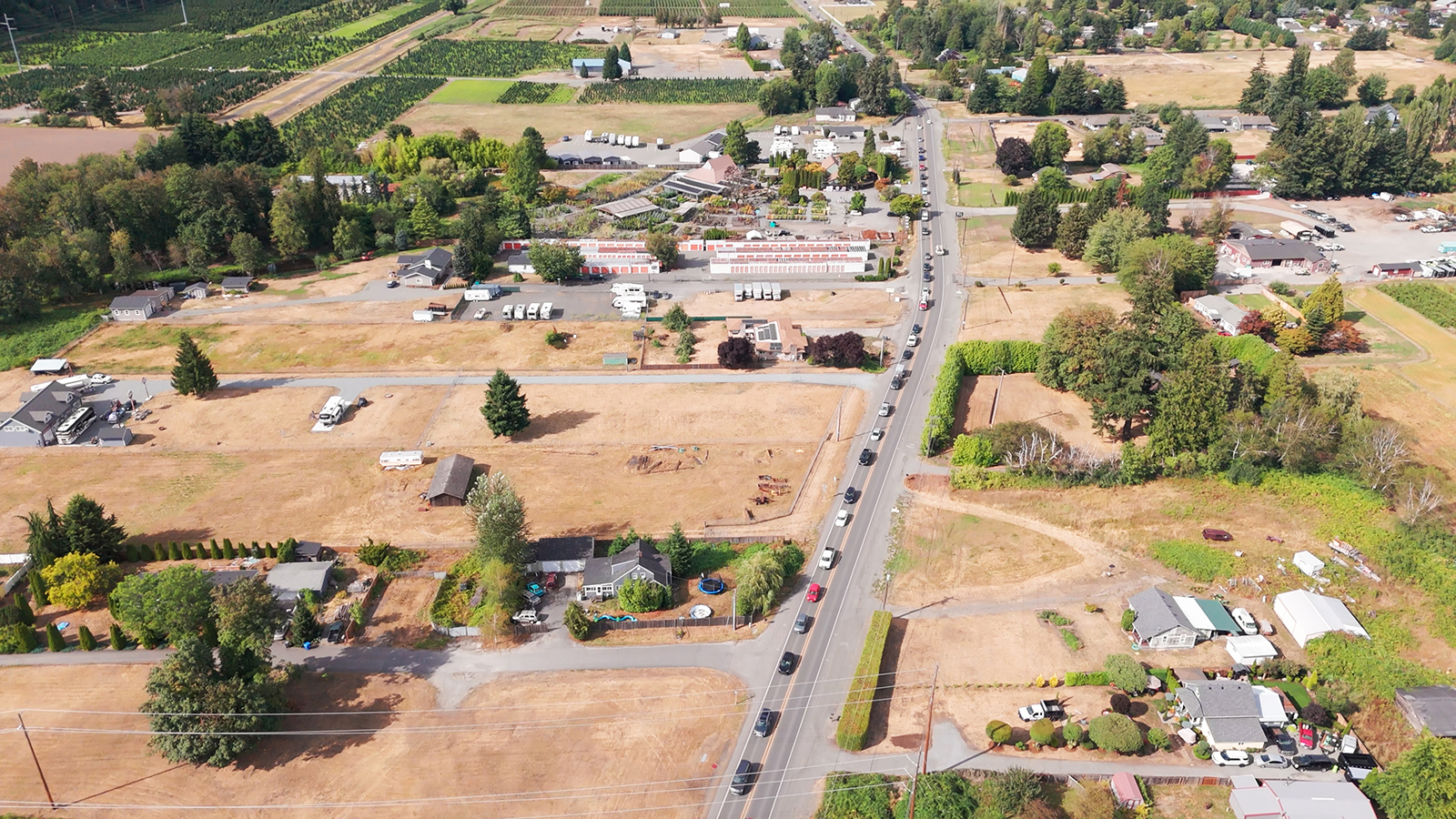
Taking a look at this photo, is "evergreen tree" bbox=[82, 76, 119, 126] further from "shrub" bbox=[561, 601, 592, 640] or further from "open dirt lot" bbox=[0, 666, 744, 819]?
"shrub" bbox=[561, 601, 592, 640]

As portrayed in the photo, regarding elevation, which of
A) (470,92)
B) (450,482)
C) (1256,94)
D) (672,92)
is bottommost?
(450,482)

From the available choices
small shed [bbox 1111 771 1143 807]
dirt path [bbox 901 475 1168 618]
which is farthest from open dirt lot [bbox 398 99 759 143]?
small shed [bbox 1111 771 1143 807]

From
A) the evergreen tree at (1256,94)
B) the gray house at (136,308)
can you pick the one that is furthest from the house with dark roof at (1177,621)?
the evergreen tree at (1256,94)

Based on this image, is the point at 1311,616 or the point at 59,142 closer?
the point at 1311,616

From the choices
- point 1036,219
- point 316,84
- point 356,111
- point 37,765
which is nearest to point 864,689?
point 37,765

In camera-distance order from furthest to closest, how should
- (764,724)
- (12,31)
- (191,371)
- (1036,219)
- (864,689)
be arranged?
Answer: (12,31)
(1036,219)
(191,371)
(864,689)
(764,724)

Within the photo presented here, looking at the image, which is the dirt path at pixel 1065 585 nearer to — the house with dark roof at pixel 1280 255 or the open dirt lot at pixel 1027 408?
the open dirt lot at pixel 1027 408

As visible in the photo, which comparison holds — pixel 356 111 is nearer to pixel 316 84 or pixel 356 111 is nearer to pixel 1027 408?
pixel 316 84
